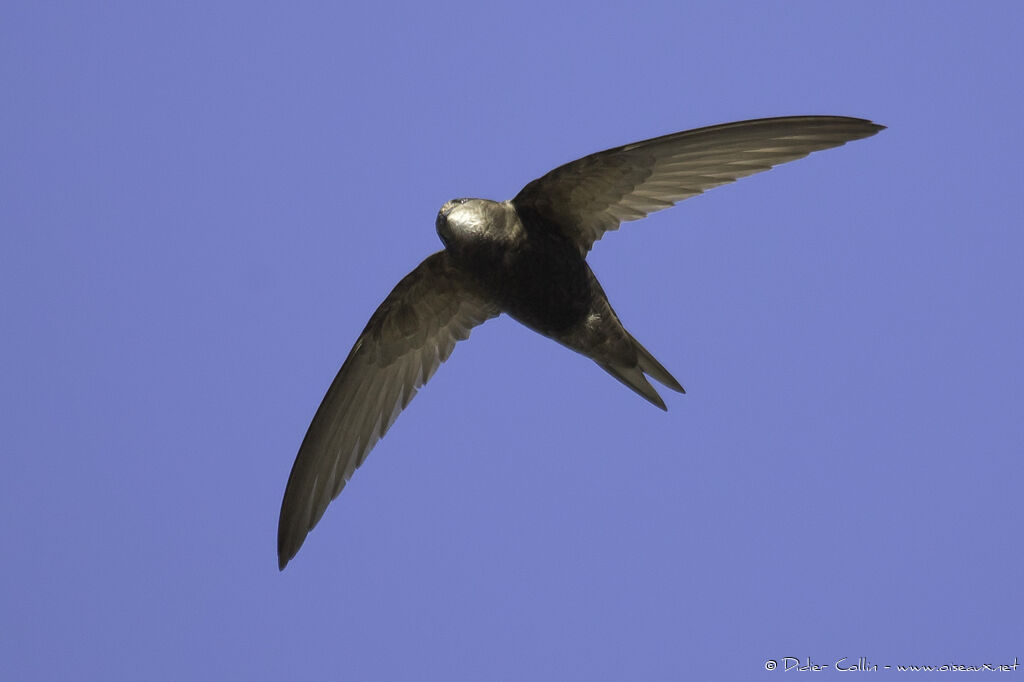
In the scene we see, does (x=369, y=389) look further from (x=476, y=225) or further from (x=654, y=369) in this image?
(x=654, y=369)

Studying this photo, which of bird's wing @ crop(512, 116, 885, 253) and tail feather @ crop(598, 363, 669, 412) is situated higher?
bird's wing @ crop(512, 116, 885, 253)

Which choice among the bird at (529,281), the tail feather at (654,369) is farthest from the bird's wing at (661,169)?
the tail feather at (654,369)

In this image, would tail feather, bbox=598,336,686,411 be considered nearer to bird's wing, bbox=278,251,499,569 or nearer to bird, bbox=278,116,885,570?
bird, bbox=278,116,885,570

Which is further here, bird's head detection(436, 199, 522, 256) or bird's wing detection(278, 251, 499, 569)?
bird's wing detection(278, 251, 499, 569)

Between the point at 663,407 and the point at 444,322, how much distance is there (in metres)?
0.63

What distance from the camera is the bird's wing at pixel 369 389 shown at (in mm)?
2865

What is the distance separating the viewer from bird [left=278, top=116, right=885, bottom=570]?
2.54 meters

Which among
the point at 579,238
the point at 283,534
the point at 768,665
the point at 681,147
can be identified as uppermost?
the point at 681,147

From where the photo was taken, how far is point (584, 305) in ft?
8.87

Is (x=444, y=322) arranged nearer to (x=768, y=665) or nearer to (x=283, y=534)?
(x=283, y=534)

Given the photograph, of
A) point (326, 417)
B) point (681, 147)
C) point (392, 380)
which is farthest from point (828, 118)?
point (326, 417)

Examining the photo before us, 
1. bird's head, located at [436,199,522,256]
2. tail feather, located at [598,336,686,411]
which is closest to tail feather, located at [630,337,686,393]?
tail feather, located at [598,336,686,411]

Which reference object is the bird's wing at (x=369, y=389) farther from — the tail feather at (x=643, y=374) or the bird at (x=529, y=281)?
the tail feather at (x=643, y=374)

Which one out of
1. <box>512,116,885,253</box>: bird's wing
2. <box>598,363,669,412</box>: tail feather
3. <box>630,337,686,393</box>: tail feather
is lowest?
<box>598,363,669,412</box>: tail feather
